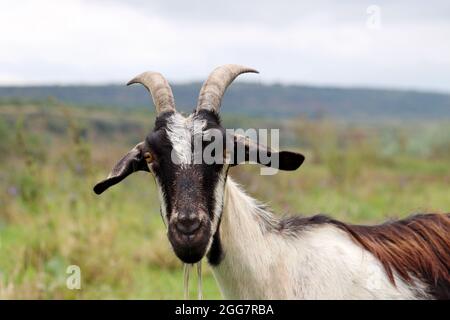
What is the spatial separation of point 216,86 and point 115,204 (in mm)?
9234

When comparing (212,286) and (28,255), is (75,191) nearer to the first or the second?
(28,255)

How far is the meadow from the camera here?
10.4 metres

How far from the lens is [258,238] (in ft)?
19.2

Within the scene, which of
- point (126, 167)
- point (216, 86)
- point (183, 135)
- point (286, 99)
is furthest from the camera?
point (286, 99)

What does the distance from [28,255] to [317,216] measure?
6121mm

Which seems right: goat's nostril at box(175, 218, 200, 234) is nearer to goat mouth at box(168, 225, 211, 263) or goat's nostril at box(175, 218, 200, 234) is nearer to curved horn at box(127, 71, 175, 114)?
goat mouth at box(168, 225, 211, 263)

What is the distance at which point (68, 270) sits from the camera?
10.0 meters

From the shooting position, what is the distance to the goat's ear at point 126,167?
5.79 m

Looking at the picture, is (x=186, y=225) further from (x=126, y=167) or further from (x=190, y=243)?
(x=126, y=167)

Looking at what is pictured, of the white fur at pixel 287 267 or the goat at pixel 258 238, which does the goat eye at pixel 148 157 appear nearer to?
the goat at pixel 258 238

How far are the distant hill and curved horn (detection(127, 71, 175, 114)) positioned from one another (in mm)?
16618

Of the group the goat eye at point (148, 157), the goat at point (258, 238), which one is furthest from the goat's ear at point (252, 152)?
the goat eye at point (148, 157)

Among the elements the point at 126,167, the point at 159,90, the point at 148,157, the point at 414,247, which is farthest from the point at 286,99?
the point at 148,157
